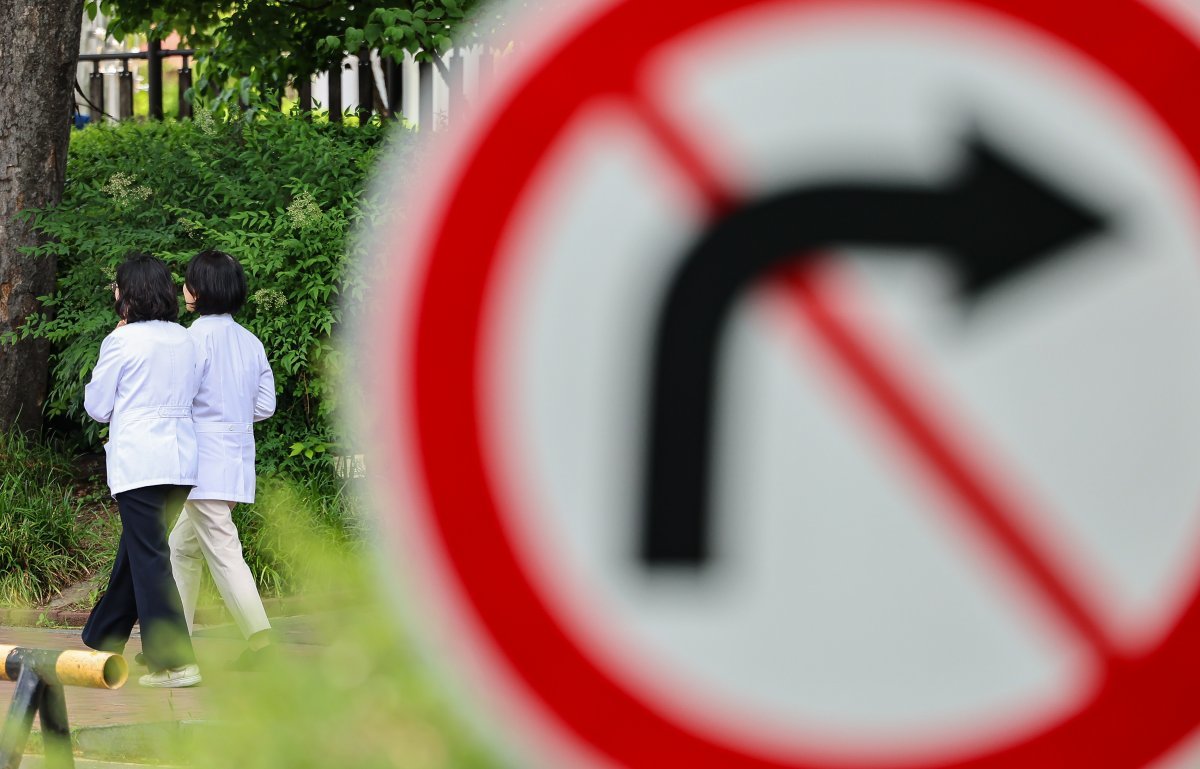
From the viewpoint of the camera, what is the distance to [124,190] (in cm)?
1056

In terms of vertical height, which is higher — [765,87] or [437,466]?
[765,87]

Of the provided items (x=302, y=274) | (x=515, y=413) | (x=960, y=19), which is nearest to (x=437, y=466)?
(x=515, y=413)

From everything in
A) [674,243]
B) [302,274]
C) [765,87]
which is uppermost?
[765,87]

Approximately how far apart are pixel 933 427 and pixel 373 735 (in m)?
0.79

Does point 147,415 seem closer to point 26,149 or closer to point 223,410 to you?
point 223,410

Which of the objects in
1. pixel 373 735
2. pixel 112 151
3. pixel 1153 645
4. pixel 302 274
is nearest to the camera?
pixel 1153 645

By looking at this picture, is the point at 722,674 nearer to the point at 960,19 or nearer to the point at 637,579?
the point at 637,579

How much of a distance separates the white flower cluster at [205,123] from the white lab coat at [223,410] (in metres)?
3.89

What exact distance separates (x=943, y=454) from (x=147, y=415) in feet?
20.9

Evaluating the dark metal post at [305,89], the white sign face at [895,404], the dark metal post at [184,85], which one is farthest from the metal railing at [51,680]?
the dark metal post at [184,85]

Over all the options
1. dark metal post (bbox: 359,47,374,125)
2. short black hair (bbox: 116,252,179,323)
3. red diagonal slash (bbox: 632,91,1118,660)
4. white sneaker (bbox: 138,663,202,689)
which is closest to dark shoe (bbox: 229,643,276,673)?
white sneaker (bbox: 138,663,202,689)

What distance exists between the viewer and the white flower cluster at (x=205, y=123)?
11.0 m

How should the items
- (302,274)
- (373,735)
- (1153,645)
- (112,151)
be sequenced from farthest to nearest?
1. (112,151)
2. (302,274)
3. (373,735)
4. (1153,645)

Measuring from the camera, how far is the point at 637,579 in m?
1.14
